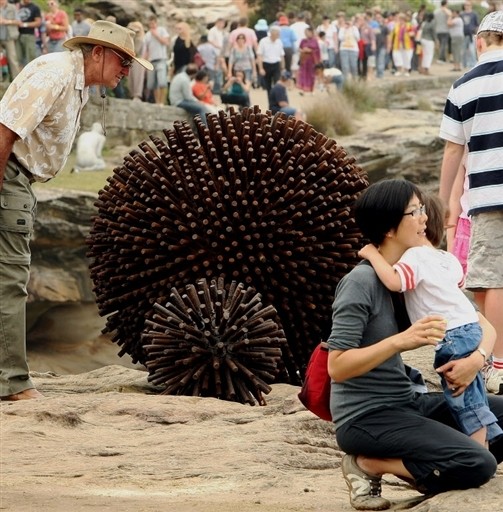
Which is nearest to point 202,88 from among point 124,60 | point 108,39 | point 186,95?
point 186,95

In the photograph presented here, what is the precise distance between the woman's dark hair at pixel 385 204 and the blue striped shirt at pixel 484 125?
7.24ft

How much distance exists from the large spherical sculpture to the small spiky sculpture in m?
0.21

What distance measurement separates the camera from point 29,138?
6832mm

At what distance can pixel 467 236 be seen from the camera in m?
7.29

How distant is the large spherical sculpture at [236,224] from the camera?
23.1 ft

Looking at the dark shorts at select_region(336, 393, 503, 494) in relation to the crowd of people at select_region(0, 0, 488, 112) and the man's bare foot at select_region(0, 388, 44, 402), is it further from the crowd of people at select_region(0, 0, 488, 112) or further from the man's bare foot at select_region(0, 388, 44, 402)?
the crowd of people at select_region(0, 0, 488, 112)

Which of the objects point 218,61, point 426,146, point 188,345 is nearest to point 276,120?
point 188,345

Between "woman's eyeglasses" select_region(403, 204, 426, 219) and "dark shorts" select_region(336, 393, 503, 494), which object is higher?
"woman's eyeglasses" select_region(403, 204, 426, 219)

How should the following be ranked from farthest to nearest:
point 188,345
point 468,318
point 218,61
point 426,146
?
point 426,146 < point 218,61 < point 188,345 < point 468,318

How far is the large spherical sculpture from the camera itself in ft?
23.1

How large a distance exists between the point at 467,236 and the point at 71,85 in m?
2.32

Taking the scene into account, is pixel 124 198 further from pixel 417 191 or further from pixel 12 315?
pixel 417 191

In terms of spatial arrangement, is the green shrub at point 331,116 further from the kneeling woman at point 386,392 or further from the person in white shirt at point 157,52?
the kneeling woman at point 386,392

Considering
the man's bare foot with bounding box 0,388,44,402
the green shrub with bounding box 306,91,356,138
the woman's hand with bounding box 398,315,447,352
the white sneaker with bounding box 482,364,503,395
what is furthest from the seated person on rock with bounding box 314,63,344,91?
the woman's hand with bounding box 398,315,447,352
